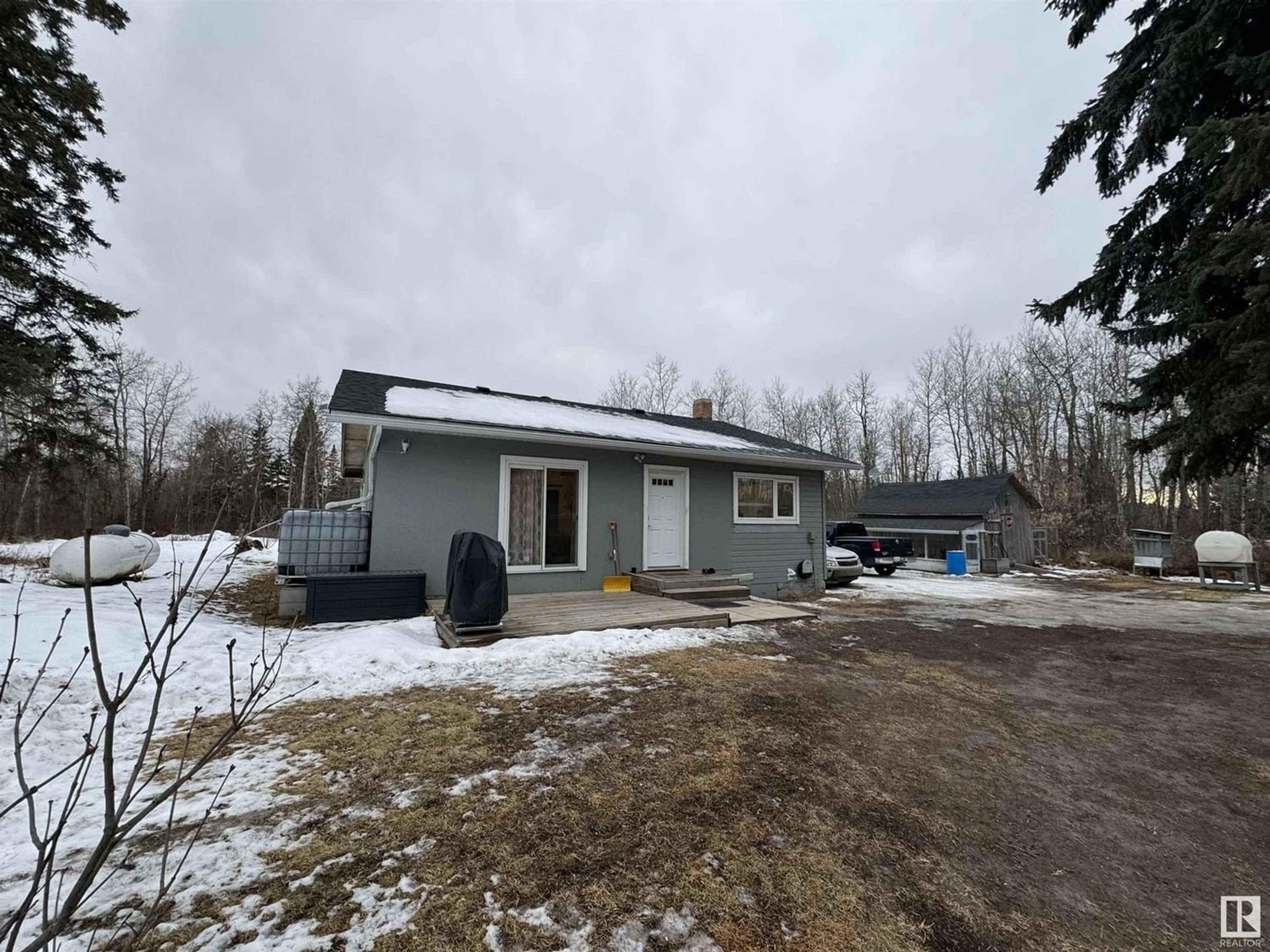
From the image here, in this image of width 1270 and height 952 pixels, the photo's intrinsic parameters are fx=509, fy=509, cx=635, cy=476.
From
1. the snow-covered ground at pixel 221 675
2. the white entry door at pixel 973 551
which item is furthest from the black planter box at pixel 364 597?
the white entry door at pixel 973 551

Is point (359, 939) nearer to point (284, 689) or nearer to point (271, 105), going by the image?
point (284, 689)

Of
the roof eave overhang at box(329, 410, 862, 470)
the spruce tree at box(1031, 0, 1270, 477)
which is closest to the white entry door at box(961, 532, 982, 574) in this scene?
the roof eave overhang at box(329, 410, 862, 470)

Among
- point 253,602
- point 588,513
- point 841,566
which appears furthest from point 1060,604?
point 253,602

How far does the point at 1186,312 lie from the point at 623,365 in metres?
22.9

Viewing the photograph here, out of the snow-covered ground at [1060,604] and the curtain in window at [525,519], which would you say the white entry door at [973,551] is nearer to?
the snow-covered ground at [1060,604]

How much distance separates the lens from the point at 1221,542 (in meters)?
13.4

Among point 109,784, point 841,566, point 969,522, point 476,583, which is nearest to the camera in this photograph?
point 109,784

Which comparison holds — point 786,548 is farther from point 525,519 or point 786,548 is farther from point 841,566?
point 525,519

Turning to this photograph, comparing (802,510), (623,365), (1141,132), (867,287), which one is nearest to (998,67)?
(1141,132)

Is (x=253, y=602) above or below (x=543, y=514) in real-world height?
below

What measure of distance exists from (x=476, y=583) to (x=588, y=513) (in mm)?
2985

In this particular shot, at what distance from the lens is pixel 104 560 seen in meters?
8.02

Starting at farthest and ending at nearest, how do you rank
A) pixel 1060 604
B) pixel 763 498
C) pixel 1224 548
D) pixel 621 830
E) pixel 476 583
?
pixel 1224 548
pixel 1060 604
pixel 763 498
pixel 476 583
pixel 621 830

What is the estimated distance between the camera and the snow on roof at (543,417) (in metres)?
7.63
